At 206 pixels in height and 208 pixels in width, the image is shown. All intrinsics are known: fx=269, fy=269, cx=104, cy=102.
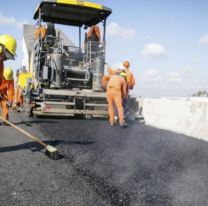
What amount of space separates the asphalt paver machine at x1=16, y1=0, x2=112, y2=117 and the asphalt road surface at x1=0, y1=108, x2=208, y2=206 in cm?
223

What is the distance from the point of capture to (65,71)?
695 centimetres

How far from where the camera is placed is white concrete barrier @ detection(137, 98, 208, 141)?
468 centimetres

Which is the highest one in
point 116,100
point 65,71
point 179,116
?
point 65,71

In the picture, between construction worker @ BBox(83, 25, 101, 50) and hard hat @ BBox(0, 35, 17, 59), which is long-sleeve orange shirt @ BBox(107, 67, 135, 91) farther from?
hard hat @ BBox(0, 35, 17, 59)

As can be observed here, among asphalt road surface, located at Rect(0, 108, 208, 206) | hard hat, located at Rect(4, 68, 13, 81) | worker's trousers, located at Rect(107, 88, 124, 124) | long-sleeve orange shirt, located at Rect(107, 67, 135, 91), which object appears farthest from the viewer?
long-sleeve orange shirt, located at Rect(107, 67, 135, 91)

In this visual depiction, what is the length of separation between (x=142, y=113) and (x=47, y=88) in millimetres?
2538

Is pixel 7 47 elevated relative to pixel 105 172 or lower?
elevated

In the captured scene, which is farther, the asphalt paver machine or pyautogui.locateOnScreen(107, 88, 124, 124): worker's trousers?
the asphalt paver machine

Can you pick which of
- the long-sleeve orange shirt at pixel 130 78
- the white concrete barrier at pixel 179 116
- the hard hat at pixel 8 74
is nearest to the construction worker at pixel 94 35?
the long-sleeve orange shirt at pixel 130 78

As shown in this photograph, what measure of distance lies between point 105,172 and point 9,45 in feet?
7.01

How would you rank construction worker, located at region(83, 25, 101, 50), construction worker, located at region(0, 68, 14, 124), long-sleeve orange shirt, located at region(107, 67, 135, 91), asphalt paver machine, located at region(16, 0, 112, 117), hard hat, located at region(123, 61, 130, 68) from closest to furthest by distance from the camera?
1. construction worker, located at region(0, 68, 14, 124)
2. asphalt paver machine, located at region(16, 0, 112, 117)
3. long-sleeve orange shirt, located at region(107, 67, 135, 91)
4. hard hat, located at region(123, 61, 130, 68)
5. construction worker, located at region(83, 25, 101, 50)

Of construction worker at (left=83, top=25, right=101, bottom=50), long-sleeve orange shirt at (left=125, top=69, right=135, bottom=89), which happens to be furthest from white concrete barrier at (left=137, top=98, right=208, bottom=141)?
construction worker at (left=83, top=25, right=101, bottom=50)

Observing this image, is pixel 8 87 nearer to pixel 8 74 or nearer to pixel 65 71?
pixel 8 74

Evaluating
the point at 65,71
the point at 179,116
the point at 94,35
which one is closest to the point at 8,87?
the point at 65,71
